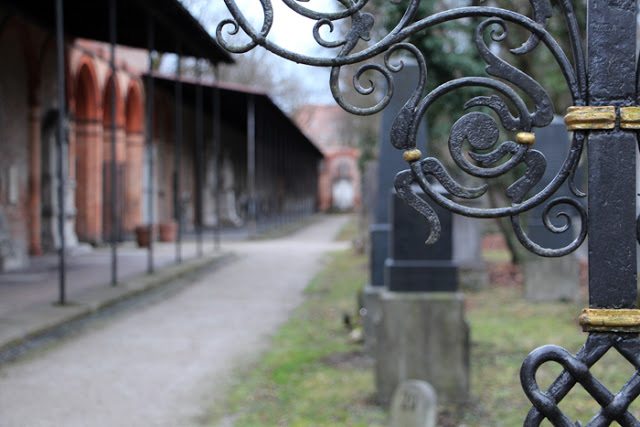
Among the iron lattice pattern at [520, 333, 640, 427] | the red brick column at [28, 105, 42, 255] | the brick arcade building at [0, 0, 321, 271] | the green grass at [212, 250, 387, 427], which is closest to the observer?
the iron lattice pattern at [520, 333, 640, 427]

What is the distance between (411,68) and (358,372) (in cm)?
248

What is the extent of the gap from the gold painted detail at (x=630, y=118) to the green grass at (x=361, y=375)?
3.28 meters

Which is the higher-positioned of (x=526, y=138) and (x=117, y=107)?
(x=117, y=107)

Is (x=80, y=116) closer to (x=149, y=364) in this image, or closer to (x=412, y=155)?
(x=149, y=364)

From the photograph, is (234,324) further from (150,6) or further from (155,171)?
(155,171)

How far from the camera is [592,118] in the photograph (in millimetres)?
1454

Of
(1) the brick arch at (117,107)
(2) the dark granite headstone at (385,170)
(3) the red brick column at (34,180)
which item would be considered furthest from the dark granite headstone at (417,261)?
(1) the brick arch at (117,107)

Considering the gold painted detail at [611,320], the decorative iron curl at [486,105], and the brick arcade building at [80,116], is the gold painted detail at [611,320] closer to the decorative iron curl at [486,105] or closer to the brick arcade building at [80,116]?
the decorative iron curl at [486,105]

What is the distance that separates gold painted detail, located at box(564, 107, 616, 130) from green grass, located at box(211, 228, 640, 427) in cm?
327

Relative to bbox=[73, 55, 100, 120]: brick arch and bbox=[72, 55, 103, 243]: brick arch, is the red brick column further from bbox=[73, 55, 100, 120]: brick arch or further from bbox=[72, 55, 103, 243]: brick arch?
bbox=[73, 55, 100, 120]: brick arch

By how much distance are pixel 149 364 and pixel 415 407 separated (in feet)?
10.1

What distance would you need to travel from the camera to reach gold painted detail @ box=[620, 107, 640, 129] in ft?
4.75

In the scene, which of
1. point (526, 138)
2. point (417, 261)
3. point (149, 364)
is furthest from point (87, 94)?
point (526, 138)

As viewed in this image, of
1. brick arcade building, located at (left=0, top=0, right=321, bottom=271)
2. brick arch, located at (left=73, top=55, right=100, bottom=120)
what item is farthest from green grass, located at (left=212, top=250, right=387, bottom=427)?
brick arch, located at (left=73, top=55, right=100, bottom=120)
